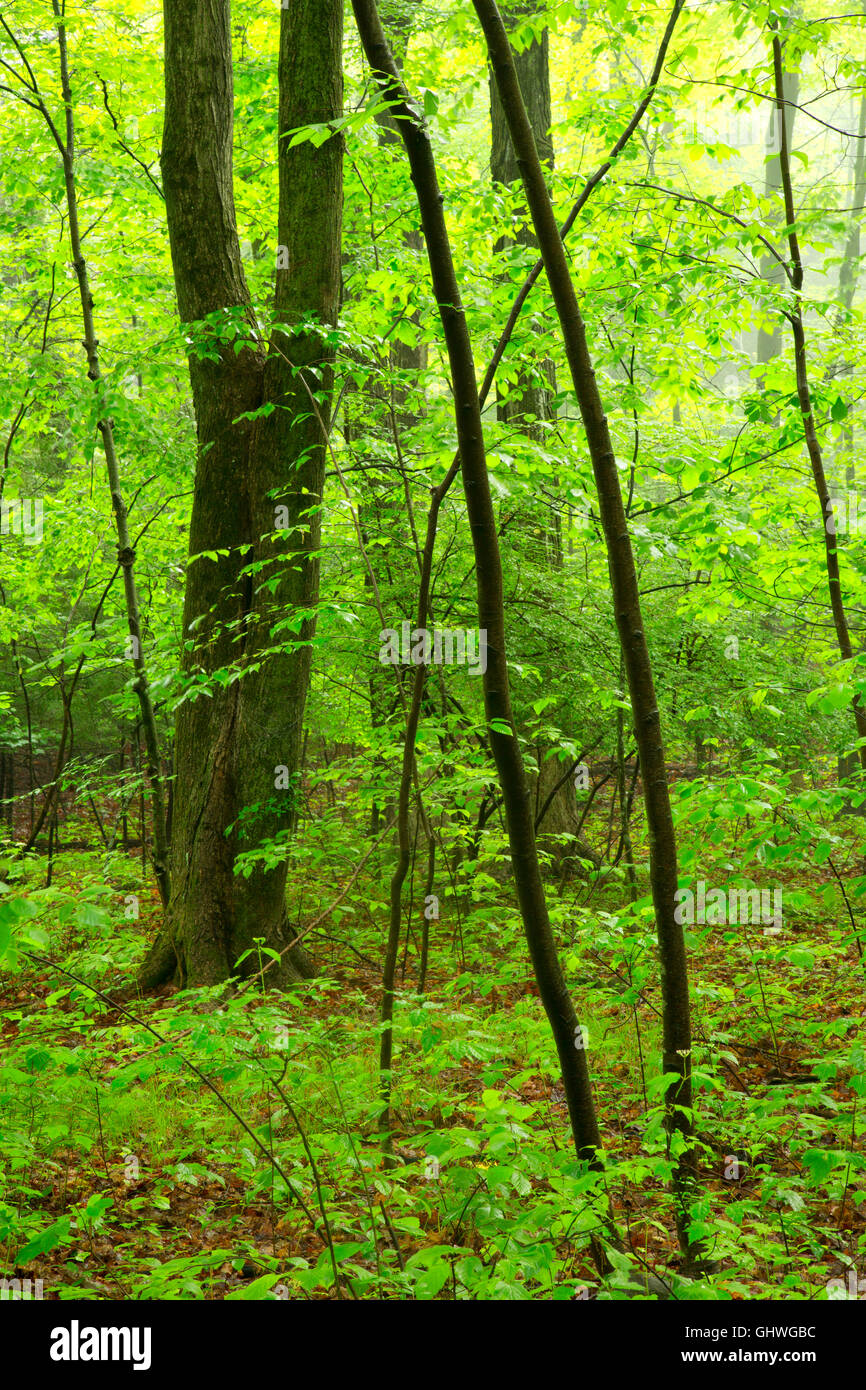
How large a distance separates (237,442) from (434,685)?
2072 mm

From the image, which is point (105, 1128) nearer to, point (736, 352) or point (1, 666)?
point (736, 352)

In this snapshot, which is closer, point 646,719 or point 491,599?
point 491,599

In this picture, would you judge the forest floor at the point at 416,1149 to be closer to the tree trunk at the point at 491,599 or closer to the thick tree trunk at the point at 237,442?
the tree trunk at the point at 491,599

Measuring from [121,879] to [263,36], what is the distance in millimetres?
9493

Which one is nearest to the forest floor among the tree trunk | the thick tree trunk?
the tree trunk

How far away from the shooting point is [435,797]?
4.67 meters

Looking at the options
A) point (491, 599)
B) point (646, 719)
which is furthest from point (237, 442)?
point (646, 719)

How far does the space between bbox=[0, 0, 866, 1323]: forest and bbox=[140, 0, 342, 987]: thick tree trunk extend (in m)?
0.03

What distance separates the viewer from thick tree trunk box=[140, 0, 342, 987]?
536 cm

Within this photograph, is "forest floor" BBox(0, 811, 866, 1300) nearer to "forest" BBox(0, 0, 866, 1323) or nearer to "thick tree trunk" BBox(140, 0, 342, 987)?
"forest" BBox(0, 0, 866, 1323)

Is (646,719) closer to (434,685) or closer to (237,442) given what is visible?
(434,685)

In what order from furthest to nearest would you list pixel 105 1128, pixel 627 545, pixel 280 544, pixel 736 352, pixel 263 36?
pixel 263 36 → pixel 736 352 → pixel 280 544 → pixel 105 1128 → pixel 627 545

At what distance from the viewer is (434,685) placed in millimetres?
5938
